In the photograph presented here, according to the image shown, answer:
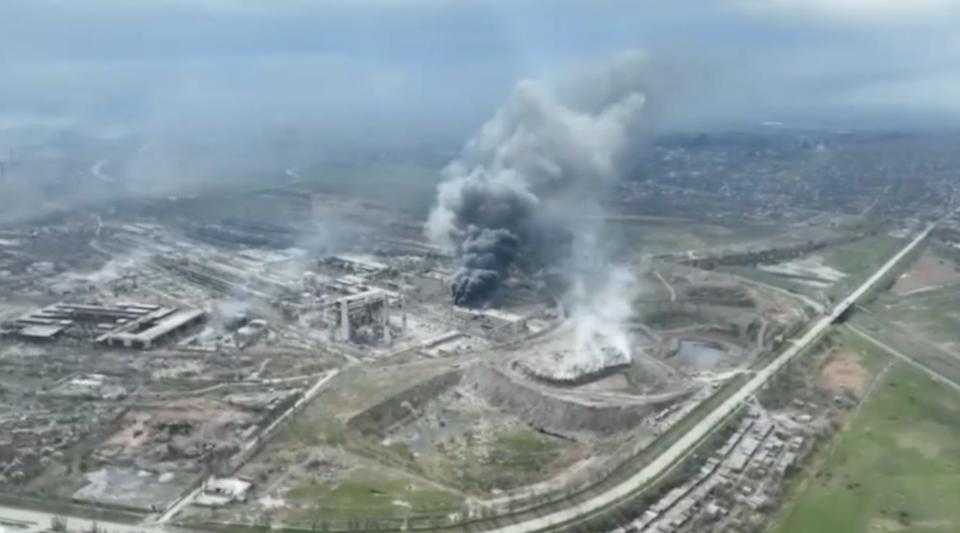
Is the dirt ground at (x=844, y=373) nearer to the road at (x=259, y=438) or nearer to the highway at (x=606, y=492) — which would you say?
the highway at (x=606, y=492)

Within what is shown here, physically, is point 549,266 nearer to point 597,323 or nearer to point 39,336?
point 597,323

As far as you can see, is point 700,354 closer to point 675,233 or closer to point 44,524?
point 44,524

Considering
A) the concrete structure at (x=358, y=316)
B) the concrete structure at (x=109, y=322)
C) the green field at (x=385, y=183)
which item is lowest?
the concrete structure at (x=109, y=322)


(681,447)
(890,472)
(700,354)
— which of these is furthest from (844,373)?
(681,447)

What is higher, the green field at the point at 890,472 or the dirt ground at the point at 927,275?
the dirt ground at the point at 927,275

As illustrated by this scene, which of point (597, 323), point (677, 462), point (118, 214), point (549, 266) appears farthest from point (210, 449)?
point (118, 214)

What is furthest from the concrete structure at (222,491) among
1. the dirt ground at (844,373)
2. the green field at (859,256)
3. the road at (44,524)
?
the green field at (859,256)
